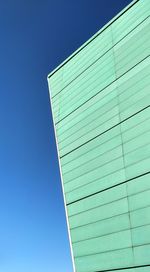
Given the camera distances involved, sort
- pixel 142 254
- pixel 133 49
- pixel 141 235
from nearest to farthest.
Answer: pixel 142 254 → pixel 141 235 → pixel 133 49

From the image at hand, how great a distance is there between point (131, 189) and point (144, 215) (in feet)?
3.47

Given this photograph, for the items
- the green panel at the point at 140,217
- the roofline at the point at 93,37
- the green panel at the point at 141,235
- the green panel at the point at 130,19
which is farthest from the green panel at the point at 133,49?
the green panel at the point at 141,235

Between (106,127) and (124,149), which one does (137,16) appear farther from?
(124,149)

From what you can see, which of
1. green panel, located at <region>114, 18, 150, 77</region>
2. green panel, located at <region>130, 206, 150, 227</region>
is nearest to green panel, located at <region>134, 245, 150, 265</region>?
green panel, located at <region>130, 206, 150, 227</region>

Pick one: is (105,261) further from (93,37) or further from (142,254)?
(93,37)

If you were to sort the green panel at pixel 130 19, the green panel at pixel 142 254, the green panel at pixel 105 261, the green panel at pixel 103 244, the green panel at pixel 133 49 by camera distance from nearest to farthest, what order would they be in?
the green panel at pixel 142 254
the green panel at pixel 105 261
the green panel at pixel 103 244
the green panel at pixel 133 49
the green panel at pixel 130 19

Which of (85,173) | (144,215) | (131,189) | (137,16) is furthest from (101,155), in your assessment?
(137,16)

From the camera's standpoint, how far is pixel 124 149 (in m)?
12.9

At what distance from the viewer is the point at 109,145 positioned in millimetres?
13609

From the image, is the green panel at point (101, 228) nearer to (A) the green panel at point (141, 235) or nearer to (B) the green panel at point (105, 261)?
(A) the green panel at point (141, 235)

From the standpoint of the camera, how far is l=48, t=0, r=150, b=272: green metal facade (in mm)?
11914

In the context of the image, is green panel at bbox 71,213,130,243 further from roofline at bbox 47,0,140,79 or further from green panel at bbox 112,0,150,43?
roofline at bbox 47,0,140,79

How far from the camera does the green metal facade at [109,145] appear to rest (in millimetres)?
11914

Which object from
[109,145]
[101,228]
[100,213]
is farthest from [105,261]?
[109,145]
